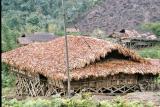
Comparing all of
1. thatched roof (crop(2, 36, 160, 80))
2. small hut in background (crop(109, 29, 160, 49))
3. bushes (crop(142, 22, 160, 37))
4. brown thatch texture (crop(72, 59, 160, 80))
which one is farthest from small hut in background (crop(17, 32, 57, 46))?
brown thatch texture (crop(72, 59, 160, 80))

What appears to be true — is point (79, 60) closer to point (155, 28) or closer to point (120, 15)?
point (155, 28)

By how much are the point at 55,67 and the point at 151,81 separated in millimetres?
5177

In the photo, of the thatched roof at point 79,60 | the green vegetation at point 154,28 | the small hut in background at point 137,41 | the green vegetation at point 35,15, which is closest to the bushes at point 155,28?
the green vegetation at point 154,28

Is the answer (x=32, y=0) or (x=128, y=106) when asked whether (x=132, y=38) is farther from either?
(x=128, y=106)

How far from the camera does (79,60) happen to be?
1850cm

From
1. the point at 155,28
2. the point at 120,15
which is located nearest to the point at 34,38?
the point at 155,28

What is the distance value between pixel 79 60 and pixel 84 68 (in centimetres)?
44

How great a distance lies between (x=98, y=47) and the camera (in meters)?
19.7

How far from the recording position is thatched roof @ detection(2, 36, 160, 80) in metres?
18.2

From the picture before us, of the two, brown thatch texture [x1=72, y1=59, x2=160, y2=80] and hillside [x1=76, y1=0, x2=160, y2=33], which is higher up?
hillside [x1=76, y1=0, x2=160, y2=33]

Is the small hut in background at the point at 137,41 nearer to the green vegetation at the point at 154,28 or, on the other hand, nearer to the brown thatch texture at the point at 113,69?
the green vegetation at the point at 154,28

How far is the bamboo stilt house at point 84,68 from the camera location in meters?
18.2

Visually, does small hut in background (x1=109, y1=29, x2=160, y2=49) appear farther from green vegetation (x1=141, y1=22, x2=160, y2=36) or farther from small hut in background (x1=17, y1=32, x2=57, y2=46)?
→ small hut in background (x1=17, y1=32, x2=57, y2=46)

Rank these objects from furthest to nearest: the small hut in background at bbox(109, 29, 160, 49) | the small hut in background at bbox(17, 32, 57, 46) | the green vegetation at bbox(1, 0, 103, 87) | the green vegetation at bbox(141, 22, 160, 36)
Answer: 1. the green vegetation at bbox(1, 0, 103, 87)
2. the green vegetation at bbox(141, 22, 160, 36)
3. the small hut in background at bbox(109, 29, 160, 49)
4. the small hut in background at bbox(17, 32, 57, 46)
